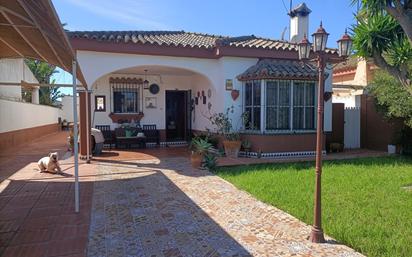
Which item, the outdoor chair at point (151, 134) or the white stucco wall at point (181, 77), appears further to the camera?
the outdoor chair at point (151, 134)

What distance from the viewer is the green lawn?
4680 millimetres

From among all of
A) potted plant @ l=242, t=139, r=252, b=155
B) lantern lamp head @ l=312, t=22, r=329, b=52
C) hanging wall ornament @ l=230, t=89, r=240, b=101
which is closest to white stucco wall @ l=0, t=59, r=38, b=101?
hanging wall ornament @ l=230, t=89, r=240, b=101

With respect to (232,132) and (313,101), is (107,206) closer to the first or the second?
(232,132)

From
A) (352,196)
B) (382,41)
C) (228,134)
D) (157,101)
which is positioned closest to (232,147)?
(228,134)

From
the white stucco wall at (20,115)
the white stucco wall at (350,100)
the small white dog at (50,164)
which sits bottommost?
the small white dog at (50,164)

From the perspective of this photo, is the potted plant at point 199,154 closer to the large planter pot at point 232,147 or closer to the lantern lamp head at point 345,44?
the large planter pot at point 232,147

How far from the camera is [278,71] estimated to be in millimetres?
11484

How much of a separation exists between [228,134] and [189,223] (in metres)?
6.67

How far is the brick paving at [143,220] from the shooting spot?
4371 millimetres

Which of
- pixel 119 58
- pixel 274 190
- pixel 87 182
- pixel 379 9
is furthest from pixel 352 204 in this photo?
pixel 119 58

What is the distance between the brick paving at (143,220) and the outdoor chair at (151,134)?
19.5ft

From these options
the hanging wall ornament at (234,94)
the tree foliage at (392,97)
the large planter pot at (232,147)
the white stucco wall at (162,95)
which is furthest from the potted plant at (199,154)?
the tree foliage at (392,97)

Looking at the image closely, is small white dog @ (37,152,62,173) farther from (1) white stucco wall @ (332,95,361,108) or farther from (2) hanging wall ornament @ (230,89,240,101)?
(1) white stucco wall @ (332,95,361,108)

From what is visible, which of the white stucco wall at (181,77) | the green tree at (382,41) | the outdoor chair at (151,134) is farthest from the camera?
the outdoor chair at (151,134)
